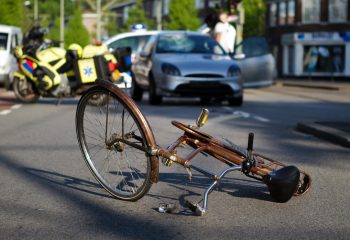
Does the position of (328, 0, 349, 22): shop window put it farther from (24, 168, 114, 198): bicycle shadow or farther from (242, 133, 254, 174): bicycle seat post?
(242, 133, 254, 174): bicycle seat post

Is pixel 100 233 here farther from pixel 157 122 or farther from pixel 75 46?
pixel 75 46

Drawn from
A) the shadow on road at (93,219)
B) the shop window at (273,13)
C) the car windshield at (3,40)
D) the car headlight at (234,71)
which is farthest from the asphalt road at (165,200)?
the shop window at (273,13)

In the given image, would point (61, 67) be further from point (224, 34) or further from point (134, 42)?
point (224, 34)

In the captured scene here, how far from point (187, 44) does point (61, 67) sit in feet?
8.58

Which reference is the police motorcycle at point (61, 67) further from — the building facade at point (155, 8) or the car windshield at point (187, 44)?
the building facade at point (155, 8)

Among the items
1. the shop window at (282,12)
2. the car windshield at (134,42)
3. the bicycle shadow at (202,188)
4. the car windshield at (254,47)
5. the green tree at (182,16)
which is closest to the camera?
the bicycle shadow at (202,188)

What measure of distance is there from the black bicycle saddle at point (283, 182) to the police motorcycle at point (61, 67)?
31.3 ft

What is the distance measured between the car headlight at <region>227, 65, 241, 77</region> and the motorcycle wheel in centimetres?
381

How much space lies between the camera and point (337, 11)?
5131 centimetres

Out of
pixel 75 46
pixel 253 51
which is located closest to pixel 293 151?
pixel 75 46

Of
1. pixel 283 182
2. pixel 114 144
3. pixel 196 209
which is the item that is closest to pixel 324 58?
pixel 114 144

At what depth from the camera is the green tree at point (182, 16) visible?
215 feet

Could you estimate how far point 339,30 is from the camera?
168 feet

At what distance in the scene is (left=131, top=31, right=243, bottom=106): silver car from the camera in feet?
49.4
